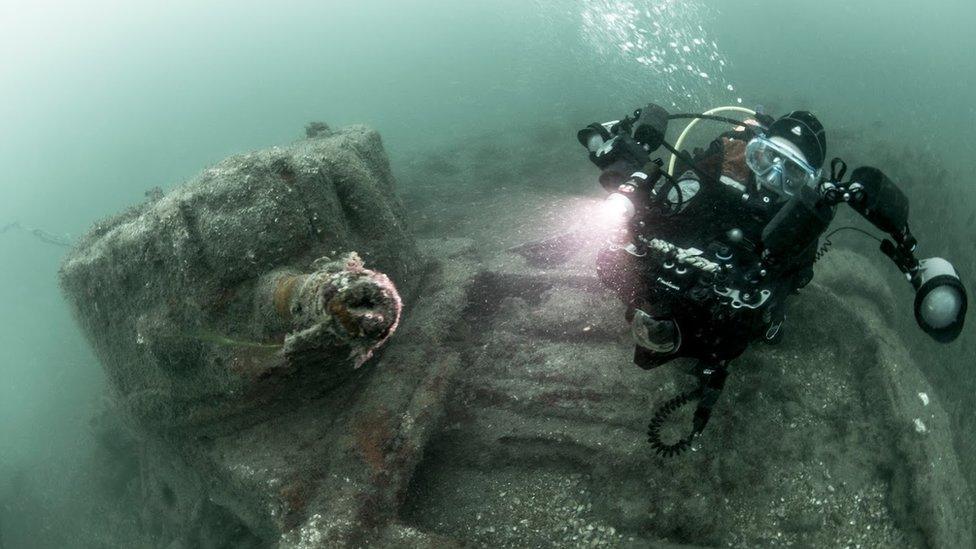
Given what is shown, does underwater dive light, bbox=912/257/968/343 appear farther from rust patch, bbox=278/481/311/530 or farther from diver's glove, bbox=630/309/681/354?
rust patch, bbox=278/481/311/530

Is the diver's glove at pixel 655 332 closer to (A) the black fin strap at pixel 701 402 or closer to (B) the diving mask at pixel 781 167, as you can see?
(A) the black fin strap at pixel 701 402

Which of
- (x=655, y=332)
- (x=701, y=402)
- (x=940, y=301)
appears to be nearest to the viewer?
(x=940, y=301)

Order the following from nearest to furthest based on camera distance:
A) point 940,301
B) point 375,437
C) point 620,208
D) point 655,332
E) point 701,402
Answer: point 940,301 < point 655,332 < point 701,402 < point 620,208 < point 375,437

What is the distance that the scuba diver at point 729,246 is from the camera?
290 centimetres

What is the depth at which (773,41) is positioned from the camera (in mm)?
37906

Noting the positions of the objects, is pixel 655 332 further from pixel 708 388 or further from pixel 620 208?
pixel 620 208

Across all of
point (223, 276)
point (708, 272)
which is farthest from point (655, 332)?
point (223, 276)

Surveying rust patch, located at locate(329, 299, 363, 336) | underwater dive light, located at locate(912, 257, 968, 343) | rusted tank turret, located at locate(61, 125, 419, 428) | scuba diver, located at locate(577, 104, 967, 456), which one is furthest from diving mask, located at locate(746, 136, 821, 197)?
rust patch, located at locate(329, 299, 363, 336)

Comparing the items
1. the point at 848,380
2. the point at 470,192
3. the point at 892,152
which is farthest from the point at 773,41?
the point at 848,380

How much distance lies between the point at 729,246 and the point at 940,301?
122 centimetres

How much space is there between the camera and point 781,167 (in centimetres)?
369

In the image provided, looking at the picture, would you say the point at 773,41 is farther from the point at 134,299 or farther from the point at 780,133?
the point at 134,299

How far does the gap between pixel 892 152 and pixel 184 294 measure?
681 inches

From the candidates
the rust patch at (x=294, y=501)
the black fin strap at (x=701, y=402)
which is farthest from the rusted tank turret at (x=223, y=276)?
the black fin strap at (x=701, y=402)
